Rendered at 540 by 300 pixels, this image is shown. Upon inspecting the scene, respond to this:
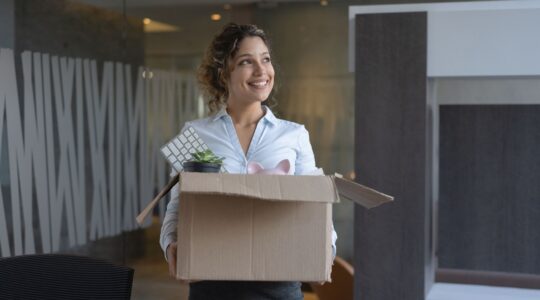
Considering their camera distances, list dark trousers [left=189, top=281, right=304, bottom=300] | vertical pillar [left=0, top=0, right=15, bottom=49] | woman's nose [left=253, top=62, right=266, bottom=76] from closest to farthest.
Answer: dark trousers [left=189, top=281, right=304, bottom=300]
woman's nose [left=253, top=62, right=266, bottom=76]
vertical pillar [left=0, top=0, right=15, bottom=49]

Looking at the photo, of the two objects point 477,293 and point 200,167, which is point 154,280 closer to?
point 477,293

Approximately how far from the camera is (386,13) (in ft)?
11.4

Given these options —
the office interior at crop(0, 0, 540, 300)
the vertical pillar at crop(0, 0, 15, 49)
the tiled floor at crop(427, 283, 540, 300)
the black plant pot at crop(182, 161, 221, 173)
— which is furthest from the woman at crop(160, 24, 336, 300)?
the vertical pillar at crop(0, 0, 15, 49)

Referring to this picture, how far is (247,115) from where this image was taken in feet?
6.57

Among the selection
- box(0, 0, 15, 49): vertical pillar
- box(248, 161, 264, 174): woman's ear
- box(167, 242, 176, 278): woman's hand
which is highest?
box(0, 0, 15, 49): vertical pillar

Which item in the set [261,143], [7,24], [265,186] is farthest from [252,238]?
[7,24]

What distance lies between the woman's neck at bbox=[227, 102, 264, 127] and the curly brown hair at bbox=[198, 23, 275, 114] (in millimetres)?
93

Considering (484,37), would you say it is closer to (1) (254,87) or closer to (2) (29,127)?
(1) (254,87)

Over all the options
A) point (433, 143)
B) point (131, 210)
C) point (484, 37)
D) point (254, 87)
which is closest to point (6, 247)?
point (131, 210)

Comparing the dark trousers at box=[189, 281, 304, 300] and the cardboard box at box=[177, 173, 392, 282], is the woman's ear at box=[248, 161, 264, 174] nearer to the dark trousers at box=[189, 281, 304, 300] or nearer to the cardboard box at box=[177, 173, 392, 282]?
the cardboard box at box=[177, 173, 392, 282]

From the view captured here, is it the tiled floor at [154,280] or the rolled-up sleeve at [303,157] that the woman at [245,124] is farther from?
the tiled floor at [154,280]

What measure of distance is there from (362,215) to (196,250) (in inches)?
77.7

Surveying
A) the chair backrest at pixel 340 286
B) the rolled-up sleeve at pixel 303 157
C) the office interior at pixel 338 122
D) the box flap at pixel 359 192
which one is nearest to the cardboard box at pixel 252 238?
the box flap at pixel 359 192

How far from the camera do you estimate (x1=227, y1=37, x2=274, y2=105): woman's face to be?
191 cm
